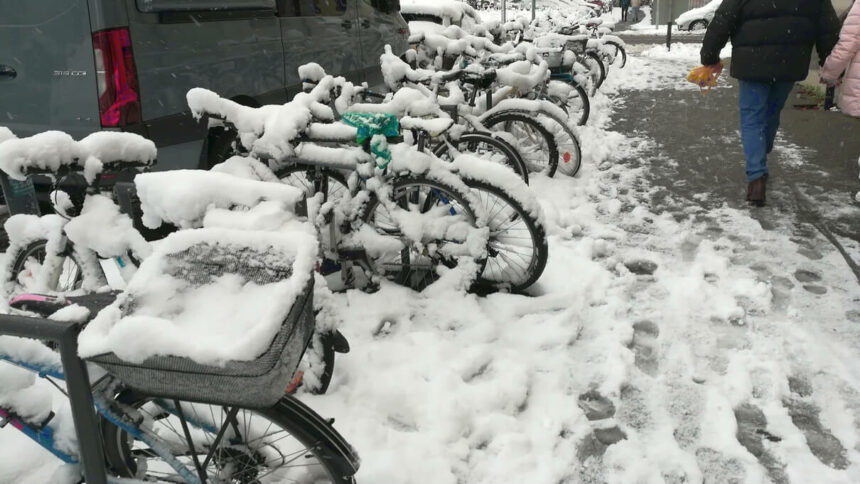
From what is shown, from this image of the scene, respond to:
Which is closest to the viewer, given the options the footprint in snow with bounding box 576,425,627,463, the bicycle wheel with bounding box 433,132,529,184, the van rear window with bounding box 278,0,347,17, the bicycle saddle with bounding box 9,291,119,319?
the bicycle saddle with bounding box 9,291,119,319

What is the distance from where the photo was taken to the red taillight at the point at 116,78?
354 centimetres

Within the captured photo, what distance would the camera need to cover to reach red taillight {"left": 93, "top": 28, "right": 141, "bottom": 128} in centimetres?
354

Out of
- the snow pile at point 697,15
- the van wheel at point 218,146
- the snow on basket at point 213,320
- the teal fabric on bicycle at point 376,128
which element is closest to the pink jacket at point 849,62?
the teal fabric on bicycle at point 376,128

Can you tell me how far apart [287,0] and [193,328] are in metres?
3.80

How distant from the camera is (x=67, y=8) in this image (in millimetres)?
3520

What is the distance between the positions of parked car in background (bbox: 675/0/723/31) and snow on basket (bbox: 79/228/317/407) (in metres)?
22.8

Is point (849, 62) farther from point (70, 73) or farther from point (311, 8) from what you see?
point (70, 73)

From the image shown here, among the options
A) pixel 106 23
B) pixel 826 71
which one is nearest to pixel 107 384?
pixel 106 23

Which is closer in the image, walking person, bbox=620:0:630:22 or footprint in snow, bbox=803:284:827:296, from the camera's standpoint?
footprint in snow, bbox=803:284:827:296

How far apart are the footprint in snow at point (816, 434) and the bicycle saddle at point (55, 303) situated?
2.63 meters

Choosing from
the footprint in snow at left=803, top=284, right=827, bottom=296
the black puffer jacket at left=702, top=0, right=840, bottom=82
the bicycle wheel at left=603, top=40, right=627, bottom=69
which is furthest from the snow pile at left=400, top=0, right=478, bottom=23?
the footprint in snow at left=803, top=284, right=827, bottom=296

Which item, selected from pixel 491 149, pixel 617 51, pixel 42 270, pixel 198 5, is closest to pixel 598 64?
pixel 617 51

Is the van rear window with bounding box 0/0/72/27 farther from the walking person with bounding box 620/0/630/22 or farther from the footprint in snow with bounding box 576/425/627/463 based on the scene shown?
the walking person with bounding box 620/0/630/22

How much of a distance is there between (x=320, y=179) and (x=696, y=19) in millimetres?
21710
